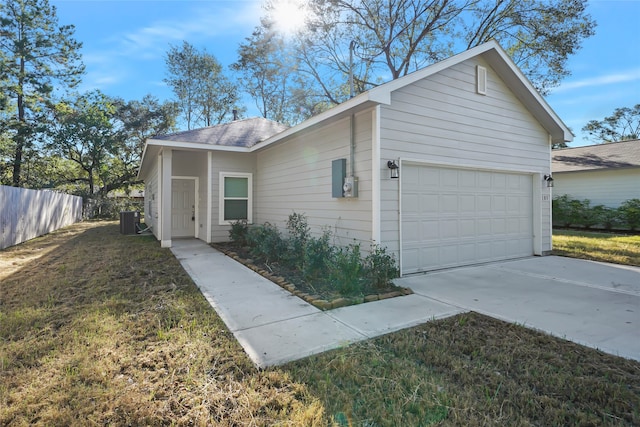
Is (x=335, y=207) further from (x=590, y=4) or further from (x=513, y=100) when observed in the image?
(x=590, y=4)

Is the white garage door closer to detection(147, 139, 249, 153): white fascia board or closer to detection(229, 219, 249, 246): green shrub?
detection(229, 219, 249, 246): green shrub

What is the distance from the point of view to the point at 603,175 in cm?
1438

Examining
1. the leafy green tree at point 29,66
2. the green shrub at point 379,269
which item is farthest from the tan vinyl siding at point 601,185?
the leafy green tree at point 29,66

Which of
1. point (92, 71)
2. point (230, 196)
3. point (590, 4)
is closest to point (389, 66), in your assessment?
point (590, 4)

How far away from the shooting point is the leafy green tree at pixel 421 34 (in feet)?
39.4

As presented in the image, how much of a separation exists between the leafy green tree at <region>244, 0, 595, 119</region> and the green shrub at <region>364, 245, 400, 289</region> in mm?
9475

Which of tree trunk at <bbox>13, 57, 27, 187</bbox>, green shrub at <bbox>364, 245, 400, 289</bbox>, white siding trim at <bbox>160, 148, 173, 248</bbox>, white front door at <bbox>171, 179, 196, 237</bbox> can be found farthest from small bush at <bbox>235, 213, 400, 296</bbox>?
tree trunk at <bbox>13, 57, 27, 187</bbox>

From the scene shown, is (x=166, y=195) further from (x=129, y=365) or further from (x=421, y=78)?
(x=421, y=78)

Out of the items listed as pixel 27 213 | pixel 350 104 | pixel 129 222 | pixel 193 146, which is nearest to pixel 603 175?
pixel 350 104

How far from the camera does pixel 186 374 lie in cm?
245

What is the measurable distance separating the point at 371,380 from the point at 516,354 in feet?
4.44

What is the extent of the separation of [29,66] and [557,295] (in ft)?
90.2

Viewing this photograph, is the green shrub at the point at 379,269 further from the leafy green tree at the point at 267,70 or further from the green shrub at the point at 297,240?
the leafy green tree at the point at 267,70

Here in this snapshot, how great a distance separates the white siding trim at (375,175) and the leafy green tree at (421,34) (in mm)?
8045
